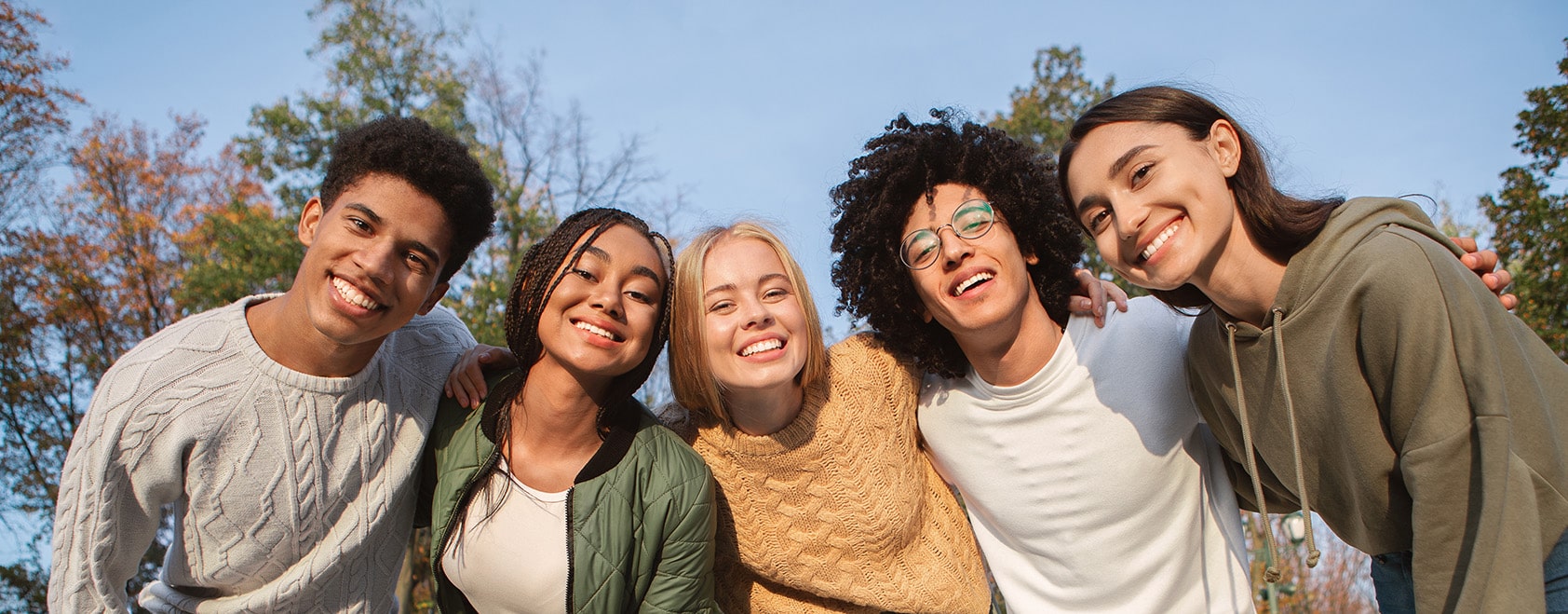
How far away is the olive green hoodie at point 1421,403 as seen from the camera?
7.59ft

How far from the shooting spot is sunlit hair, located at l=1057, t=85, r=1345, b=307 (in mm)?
2846

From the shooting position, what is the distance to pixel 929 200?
3854 millimetres

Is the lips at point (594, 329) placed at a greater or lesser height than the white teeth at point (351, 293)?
lesser

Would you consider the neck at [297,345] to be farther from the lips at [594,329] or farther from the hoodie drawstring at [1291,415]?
the hoodie drawstring at [1291,415]

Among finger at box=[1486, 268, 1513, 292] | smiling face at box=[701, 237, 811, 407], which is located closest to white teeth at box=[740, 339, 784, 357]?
smiling face at box=[701, 237, 811, 407]

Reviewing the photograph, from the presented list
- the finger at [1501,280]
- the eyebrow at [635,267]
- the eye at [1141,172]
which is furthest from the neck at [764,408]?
the finger at [1501,280]

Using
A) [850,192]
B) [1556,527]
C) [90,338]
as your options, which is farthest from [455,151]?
[90,338]

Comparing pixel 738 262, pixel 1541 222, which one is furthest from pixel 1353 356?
pixel 1541 222

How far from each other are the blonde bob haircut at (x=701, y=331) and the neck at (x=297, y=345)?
123cm

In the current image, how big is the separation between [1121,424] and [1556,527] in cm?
131

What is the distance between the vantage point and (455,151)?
3594 mm

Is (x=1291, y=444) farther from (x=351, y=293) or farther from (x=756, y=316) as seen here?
(x=351, y=293)

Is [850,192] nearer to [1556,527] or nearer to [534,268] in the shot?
[534,268]

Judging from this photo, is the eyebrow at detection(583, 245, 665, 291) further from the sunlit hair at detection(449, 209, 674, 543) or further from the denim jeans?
the denim jeans
